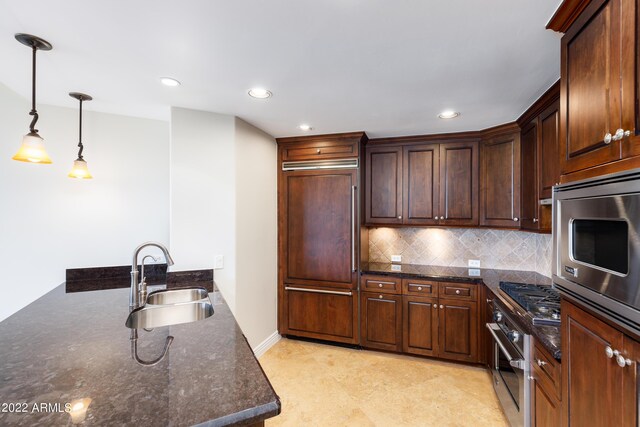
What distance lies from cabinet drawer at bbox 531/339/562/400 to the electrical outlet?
2.29 meters

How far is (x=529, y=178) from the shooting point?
2434mm

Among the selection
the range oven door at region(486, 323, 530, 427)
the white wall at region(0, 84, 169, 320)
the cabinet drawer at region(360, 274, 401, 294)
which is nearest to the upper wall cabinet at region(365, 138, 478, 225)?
the cabinet drawer at region(360, 274, 401, 294)

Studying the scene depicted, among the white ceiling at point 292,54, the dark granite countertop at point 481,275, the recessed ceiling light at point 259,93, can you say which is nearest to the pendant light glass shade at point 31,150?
the white ceiling at point 292,54

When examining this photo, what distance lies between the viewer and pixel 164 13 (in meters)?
1.28

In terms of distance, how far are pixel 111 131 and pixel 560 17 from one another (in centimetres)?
322

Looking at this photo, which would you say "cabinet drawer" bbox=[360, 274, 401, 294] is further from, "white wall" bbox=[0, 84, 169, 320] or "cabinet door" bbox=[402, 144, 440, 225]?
"white wall" bbox=[0, 84, 169, 320]

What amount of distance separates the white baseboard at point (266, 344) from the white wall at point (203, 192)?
26.6 inches

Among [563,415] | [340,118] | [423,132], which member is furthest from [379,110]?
[563,415]

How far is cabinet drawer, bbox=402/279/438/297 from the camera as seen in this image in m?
2.85

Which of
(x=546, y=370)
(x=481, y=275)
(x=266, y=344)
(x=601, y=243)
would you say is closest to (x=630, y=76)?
(x=601, y=243)

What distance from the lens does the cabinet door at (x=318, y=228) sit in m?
3.14

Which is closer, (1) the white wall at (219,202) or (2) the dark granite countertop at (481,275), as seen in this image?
(2) the dark granite countertop at (481,275)

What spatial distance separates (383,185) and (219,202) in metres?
1.77

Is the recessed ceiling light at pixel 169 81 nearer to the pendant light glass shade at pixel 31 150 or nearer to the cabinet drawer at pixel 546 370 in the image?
the pendant light glass shade at pixel 31 150
